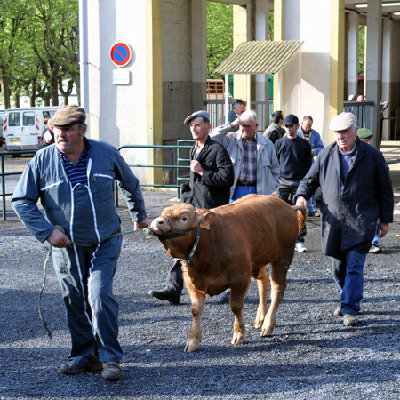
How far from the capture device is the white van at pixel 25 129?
1235 inches

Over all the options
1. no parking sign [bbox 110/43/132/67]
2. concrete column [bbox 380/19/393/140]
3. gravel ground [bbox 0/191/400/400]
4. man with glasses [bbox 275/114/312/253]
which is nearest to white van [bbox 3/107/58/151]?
concrete column [bbox 380/19/393/140]

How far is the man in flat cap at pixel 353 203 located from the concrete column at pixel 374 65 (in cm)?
1533

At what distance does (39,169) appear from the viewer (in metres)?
5.69

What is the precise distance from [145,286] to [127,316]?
4.17 ft

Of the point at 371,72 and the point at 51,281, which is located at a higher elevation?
the point at 371,72

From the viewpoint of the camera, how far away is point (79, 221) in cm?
568

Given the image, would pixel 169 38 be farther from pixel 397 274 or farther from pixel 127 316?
pixel 127 316

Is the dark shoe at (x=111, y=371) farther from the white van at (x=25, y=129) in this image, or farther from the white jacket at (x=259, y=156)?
the white van at (x=25, y=129)

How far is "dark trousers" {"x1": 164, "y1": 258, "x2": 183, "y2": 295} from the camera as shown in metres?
7.86

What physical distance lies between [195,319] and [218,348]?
0.31 m

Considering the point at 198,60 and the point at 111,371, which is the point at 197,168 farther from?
the point at 198,60

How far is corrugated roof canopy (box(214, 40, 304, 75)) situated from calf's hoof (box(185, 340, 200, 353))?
9922 millimetres

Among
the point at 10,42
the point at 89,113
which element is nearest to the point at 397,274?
the point at 89,113

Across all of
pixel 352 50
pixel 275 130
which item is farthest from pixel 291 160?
pixel 352 50
